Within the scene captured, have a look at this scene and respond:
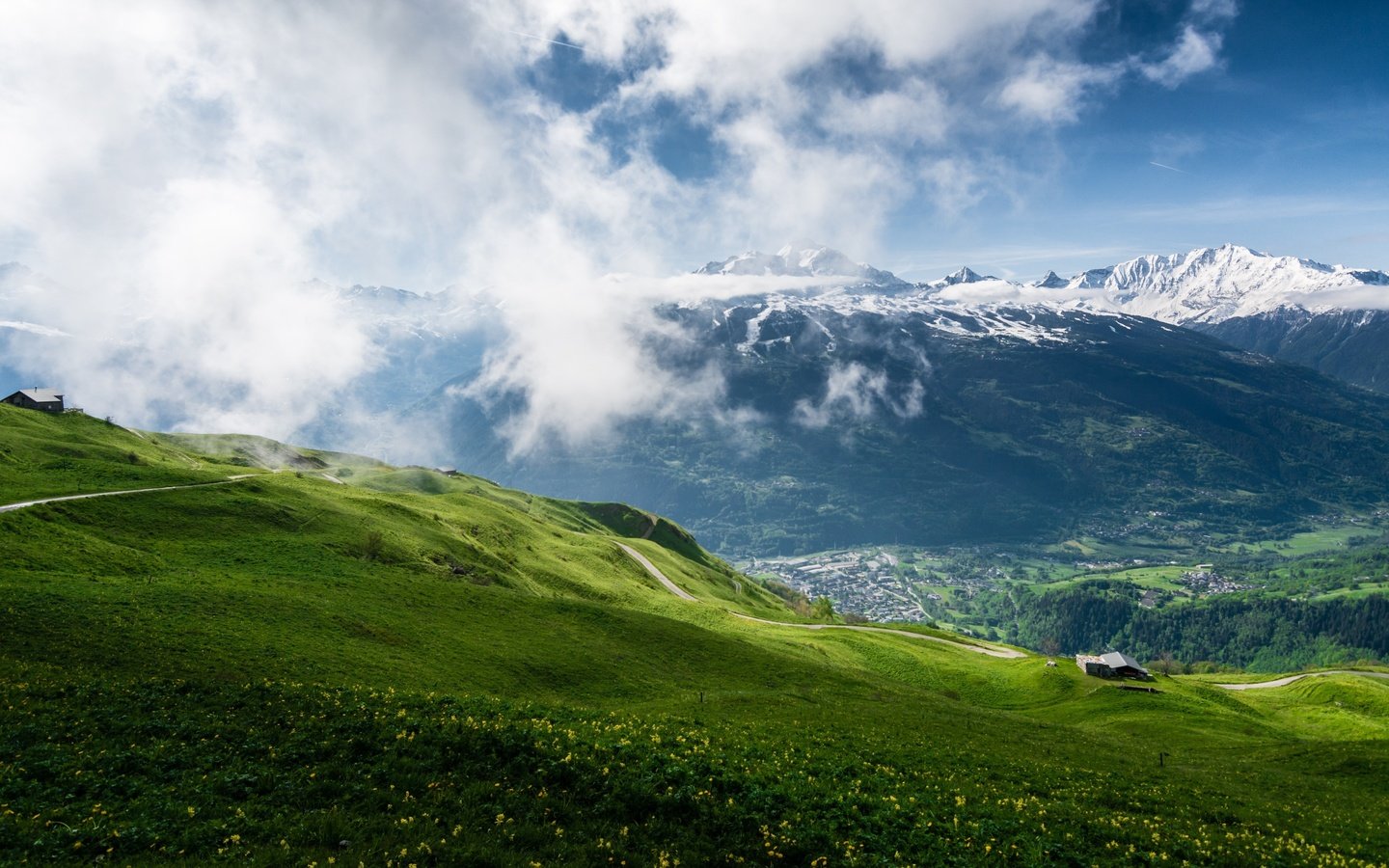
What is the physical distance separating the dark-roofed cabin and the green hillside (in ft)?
239

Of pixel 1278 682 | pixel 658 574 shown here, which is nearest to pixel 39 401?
pixel 658 574

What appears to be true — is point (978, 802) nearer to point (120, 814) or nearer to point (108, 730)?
point (120, 814)

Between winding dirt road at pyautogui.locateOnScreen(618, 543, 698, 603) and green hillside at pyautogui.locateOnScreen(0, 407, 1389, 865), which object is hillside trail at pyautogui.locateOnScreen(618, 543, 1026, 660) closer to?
winding dirt road at pyautogui.locateOnScreen(618, 543, 698, 603)

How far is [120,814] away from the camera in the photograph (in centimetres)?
1814

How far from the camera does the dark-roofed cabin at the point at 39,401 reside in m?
126

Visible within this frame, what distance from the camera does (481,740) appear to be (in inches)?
933

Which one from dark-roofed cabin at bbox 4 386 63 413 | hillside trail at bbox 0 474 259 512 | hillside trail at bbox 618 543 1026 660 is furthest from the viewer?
dark-roofed cabin at bbox 4 386 63 413

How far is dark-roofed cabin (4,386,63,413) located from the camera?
12569cm

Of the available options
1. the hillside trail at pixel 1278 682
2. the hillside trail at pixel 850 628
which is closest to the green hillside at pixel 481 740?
the hillside trail at pixel 850 628

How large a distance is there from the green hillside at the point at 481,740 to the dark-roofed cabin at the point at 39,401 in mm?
72842

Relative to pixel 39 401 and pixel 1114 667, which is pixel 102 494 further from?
pixel 1114 667

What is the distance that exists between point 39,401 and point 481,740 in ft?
520

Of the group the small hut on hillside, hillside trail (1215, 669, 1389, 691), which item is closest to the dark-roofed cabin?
the small hut on hillside

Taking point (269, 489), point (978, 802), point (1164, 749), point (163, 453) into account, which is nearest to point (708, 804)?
point (978, 802)
